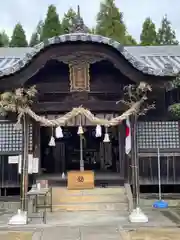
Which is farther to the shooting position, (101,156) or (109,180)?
(101,156)

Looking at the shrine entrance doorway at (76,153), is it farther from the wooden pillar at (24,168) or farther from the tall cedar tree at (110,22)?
the tall cedar tree at (110,22)

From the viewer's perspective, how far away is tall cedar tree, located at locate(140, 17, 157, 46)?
101 ft

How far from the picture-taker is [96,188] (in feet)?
33.6

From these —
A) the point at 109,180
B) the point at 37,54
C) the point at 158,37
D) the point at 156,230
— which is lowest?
the point at 156,230

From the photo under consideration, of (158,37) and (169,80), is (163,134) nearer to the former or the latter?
(169,80)

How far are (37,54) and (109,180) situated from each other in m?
5.05

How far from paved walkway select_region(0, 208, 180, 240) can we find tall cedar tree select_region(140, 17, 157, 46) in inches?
958

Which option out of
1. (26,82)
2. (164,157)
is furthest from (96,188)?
(26,82)

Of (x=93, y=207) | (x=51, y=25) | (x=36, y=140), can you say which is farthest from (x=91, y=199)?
(x=51, y=25)

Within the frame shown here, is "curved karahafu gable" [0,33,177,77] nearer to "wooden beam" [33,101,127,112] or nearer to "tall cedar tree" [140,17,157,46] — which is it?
"wooden beam" [33,101,127,112]

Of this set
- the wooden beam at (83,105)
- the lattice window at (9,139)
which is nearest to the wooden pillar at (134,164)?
the wooden beam at (83,105)

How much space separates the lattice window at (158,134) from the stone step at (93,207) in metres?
2.24

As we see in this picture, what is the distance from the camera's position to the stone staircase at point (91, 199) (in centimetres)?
927

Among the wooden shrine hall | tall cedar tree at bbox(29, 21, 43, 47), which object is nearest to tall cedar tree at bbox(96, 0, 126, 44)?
tall cedar tree at bbox(29, 21, 43, 47)
